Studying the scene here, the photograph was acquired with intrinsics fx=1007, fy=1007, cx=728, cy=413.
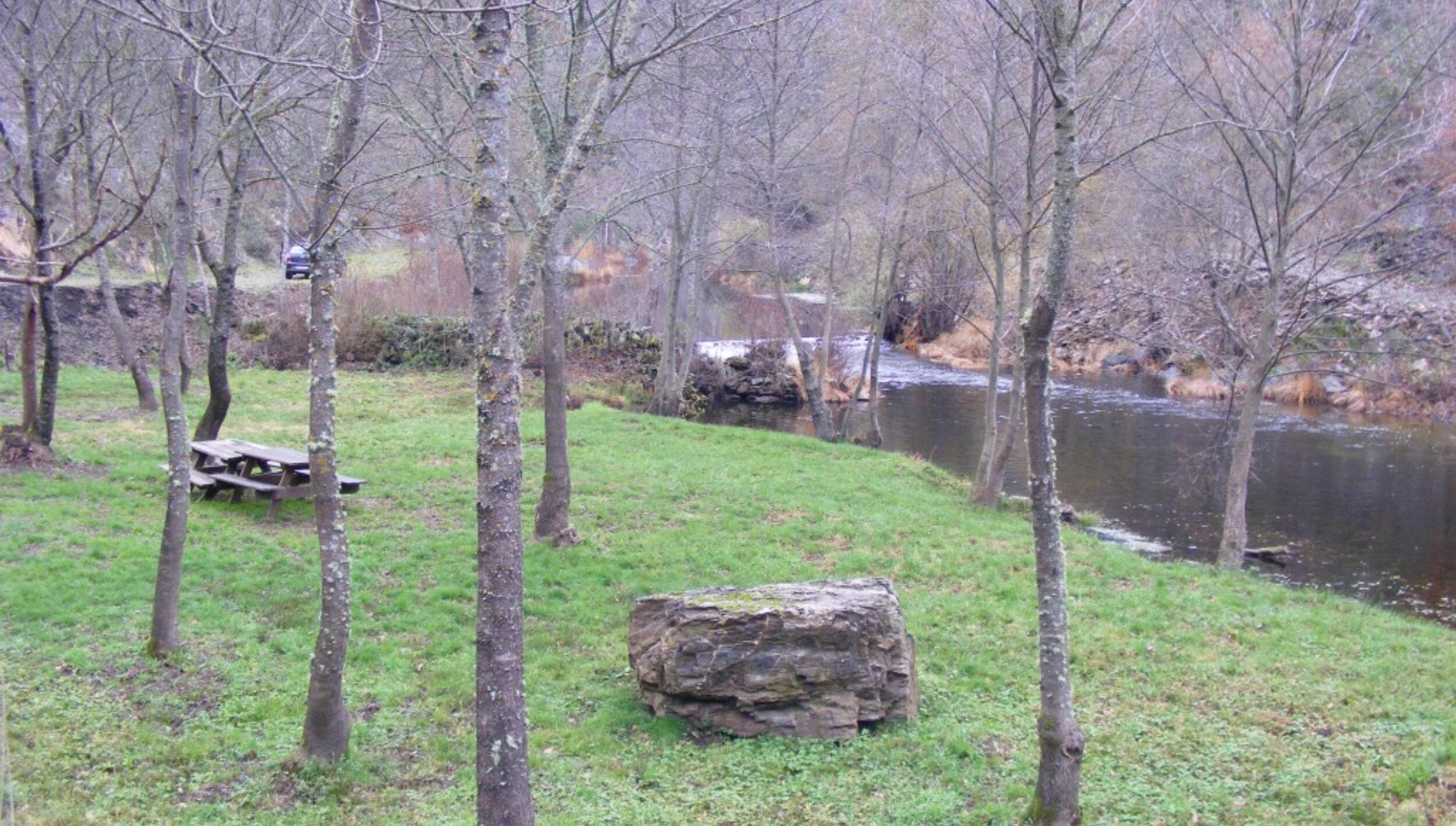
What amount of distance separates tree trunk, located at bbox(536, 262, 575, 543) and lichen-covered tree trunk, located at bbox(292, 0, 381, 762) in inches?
179

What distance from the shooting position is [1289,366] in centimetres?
2555

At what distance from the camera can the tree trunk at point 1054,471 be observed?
15.3 feet

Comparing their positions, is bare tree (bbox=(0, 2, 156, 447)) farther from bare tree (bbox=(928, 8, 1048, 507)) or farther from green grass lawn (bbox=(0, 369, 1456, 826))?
bare tree (bbox=(928, 8, 1048, 507))

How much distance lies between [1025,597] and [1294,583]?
4.87 m

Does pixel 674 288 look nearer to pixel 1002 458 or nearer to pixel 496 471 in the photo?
pixel 1002 458

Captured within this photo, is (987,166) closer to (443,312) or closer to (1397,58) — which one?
(1397,58)

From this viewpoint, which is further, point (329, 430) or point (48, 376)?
point (48, 376)

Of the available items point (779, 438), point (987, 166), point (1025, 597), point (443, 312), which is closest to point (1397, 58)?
point (987, 166)

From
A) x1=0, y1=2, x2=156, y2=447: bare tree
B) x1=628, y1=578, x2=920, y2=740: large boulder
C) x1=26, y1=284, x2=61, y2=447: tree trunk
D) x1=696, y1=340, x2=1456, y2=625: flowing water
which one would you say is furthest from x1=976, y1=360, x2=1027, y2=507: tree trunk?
x1=26, y1=284, x2=61, y2=447: tree trunk

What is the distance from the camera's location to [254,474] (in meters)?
11.4

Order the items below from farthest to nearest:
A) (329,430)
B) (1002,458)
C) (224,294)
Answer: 1. (1002,458)
2. (224,294)
3. (329,430)

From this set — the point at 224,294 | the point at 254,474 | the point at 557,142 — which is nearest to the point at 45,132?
the point at 224,294

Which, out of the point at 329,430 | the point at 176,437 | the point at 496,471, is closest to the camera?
the point at 496,471

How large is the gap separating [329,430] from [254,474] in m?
6.64
